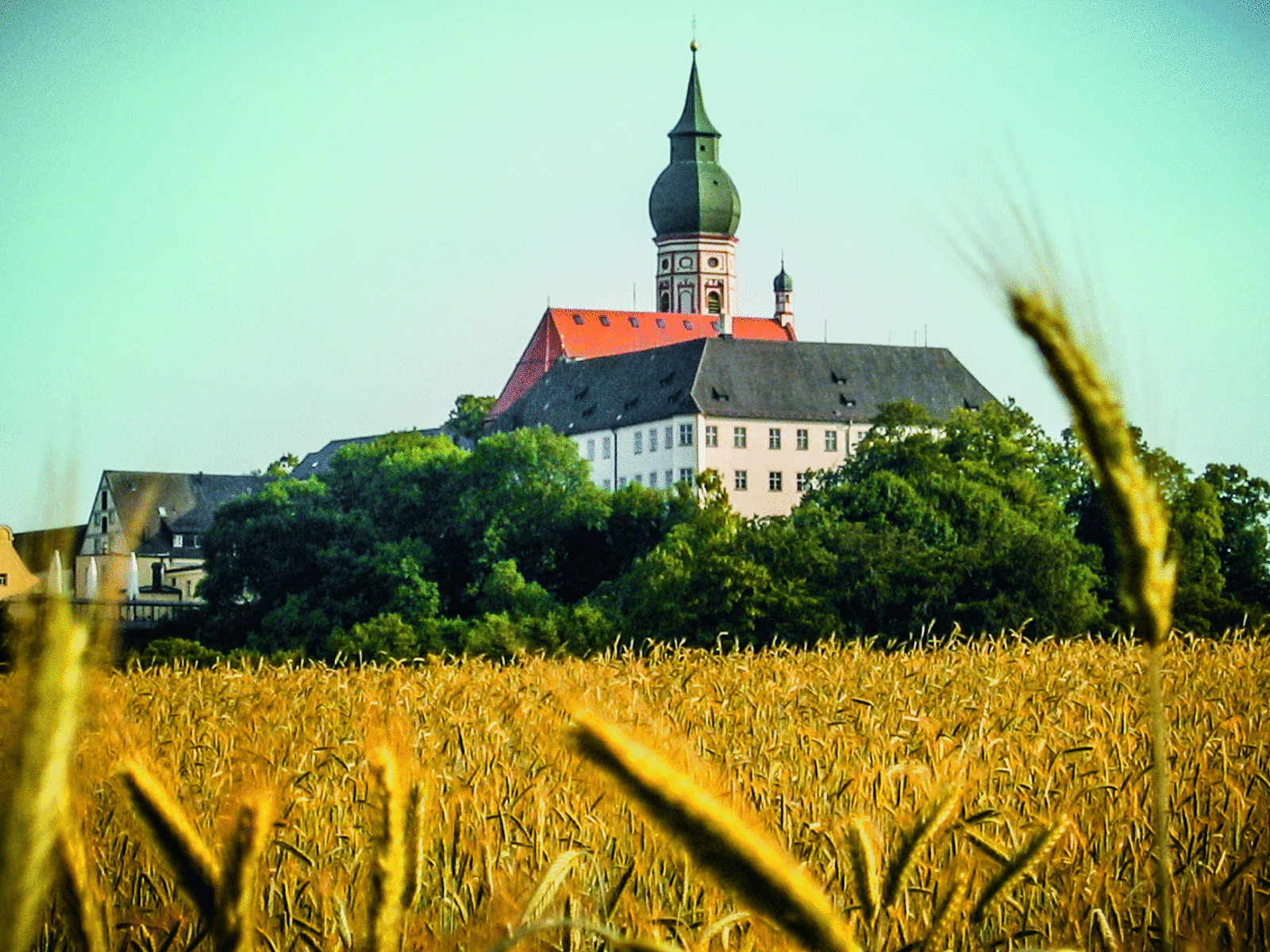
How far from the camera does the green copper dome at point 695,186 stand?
147 metres

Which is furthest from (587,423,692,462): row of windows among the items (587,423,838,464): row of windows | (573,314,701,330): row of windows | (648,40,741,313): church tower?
(648,40,741,313): church tower

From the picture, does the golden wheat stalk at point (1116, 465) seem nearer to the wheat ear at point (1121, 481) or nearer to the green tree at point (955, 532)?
the wheat ear at point (1121, 481)

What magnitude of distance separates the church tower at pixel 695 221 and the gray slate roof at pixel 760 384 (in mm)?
42754

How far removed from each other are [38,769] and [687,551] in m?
52.9

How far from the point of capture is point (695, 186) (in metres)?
147

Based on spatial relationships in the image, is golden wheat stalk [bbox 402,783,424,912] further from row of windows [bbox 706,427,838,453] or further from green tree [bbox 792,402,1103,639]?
row of windows [bbox 706,427,838,453]

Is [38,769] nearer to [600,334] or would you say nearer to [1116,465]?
[1116,465]

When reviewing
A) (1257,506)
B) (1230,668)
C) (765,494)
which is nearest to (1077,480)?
(1257,506)

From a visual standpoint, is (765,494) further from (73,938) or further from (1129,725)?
(73,938)

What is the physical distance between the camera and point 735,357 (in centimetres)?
10150

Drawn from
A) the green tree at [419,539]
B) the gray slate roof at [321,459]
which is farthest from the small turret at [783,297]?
the green tree at [419,539]

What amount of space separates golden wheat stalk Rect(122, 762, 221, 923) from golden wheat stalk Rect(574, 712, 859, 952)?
0.44 meters

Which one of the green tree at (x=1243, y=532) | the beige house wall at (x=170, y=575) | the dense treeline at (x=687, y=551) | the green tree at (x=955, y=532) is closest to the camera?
the green tree at (x=955, y=532)

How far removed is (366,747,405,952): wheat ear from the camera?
5.97ft
